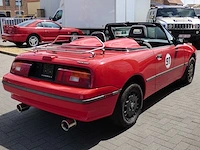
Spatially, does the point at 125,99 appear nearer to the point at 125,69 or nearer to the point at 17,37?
the point at 125,69

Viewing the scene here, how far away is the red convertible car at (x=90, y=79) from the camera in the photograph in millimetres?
2768

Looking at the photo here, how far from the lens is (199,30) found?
1205 centimetres

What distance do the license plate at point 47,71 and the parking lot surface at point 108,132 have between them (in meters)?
0.83

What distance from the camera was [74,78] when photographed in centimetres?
284

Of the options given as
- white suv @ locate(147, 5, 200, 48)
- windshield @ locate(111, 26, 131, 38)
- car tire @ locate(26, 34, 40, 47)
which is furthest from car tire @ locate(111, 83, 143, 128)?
car tire @ locate(26, 34, 40, 47)

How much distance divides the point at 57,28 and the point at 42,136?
34.7 feet

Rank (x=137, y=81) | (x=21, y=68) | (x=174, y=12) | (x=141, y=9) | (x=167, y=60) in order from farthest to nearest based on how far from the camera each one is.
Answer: (x=141, y=9) < (x=174, y=12) < (x=167, y=60) < (x=137, y=81) < (x=21, y=68)

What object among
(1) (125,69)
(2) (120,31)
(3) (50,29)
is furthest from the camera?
(3) (50,29)

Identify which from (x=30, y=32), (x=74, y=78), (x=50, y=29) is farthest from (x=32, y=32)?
(x=74, y=78)

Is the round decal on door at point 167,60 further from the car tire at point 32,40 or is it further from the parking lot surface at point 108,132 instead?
the car tire at point 32,40

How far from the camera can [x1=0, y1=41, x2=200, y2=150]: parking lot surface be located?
3.00 metres

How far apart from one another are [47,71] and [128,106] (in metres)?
1.24

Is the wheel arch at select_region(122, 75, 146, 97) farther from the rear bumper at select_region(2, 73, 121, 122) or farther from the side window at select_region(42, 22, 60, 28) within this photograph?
→ the side window at select_region(42, 22, 60, 28)

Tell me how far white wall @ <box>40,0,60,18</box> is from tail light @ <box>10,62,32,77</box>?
22908 millimetres
